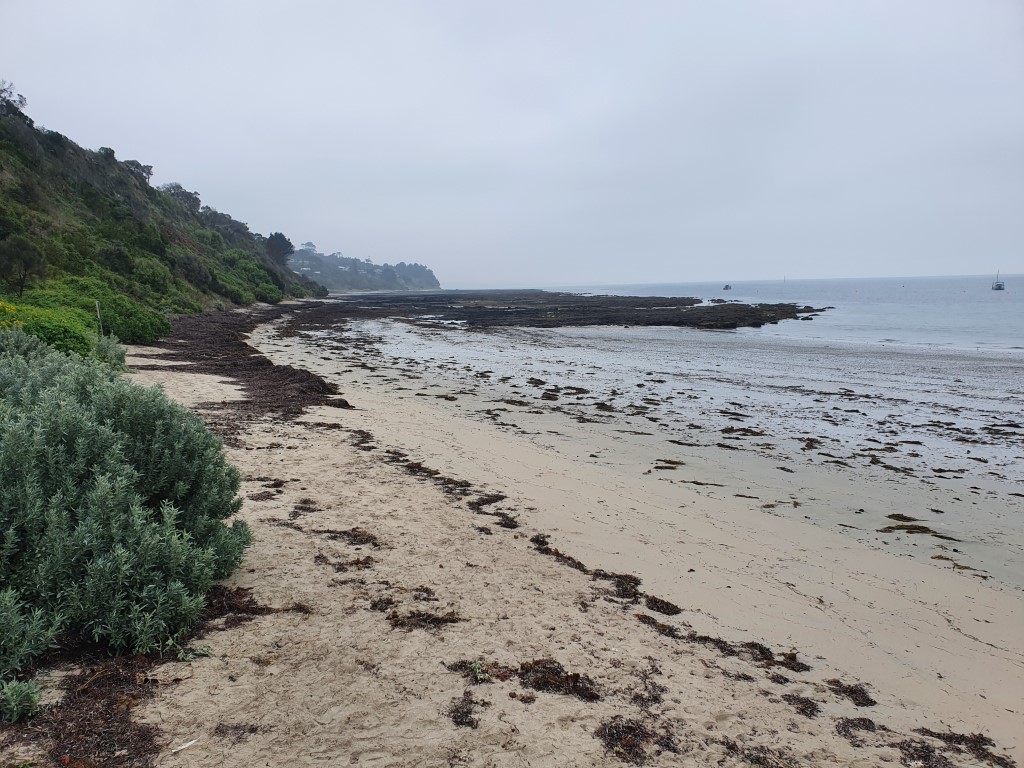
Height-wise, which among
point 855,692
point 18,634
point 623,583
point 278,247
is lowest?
point 855,692

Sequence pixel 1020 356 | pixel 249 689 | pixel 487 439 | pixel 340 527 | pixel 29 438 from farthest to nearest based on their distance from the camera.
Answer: pixel 1020 356 → pixel 487 439 → pixel 340 527 → pixel 29 438 → pixel 249 689

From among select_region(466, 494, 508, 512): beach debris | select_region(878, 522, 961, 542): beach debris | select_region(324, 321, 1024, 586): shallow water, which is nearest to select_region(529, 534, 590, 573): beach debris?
select_region(466, 494, 508, 512): beach debris

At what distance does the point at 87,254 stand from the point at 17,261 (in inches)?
480

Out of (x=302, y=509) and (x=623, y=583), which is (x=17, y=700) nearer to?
(x=302, y=509)

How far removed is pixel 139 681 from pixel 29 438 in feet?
5.37

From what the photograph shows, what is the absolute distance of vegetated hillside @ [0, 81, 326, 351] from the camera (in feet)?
61.5

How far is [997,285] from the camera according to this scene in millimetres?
113438

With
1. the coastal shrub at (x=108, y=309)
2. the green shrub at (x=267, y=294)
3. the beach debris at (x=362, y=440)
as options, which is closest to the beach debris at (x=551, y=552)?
the beach debris at (x=362, y=440)

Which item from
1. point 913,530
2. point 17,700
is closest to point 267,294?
point 913,530

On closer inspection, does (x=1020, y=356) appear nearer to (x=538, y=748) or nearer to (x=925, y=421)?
(x=925, y=421)

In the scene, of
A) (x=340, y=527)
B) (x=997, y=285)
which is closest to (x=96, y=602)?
(x=340, y=527)

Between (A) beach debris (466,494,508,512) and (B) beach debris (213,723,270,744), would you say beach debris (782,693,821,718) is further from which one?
(A) beach debris (466,494,508,512)

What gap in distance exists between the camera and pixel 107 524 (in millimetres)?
3252

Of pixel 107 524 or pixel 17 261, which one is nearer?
pixel 107 524
